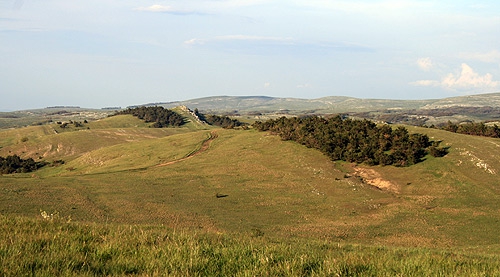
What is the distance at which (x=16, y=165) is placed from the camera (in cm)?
8106

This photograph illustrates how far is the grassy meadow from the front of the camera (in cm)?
816

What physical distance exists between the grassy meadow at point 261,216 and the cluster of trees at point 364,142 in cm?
132

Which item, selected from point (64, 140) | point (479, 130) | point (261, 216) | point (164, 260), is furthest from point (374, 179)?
point (64, 140)

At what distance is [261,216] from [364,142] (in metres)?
22.6

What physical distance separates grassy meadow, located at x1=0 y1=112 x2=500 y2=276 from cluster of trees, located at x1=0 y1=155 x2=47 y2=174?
80.0 feet

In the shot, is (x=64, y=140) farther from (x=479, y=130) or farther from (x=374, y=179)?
(x=479, y=130)

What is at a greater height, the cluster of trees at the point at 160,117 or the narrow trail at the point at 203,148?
the cluster of trees at the point at 160,117

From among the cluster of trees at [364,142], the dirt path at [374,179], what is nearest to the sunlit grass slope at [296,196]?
the dirt path at [374,179]

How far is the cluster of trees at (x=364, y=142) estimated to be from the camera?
48.1m

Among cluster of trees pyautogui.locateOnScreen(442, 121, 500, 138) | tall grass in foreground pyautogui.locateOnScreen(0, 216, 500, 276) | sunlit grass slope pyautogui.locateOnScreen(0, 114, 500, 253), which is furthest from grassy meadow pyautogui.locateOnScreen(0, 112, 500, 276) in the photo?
cluster of trees pyautogui.locateOnScreen(442, 121, 500, 138)

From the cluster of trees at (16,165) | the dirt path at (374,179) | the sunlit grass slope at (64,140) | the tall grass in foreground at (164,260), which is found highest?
the tall grass in foreground at (164,260)

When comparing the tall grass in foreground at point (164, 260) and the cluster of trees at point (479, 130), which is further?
the cluster of trees at point (479, 130)

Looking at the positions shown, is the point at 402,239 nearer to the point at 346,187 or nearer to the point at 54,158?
the point at 346,187

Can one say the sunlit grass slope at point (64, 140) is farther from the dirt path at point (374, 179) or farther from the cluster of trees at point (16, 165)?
the dirt path at point (374, 179)
